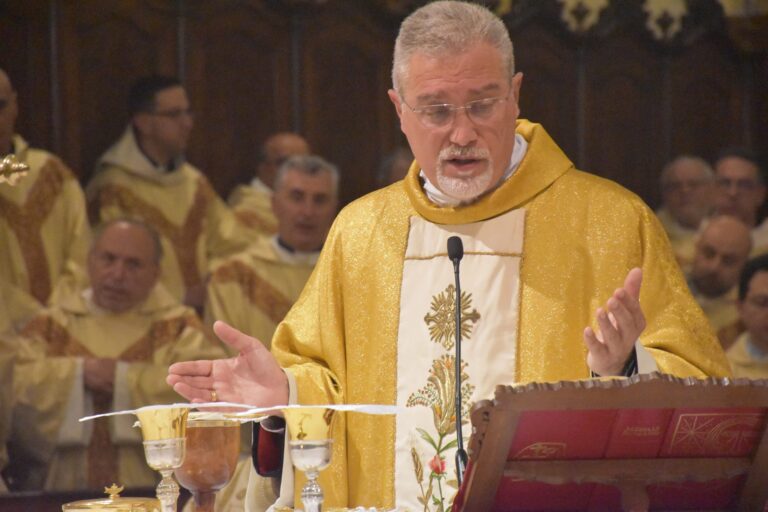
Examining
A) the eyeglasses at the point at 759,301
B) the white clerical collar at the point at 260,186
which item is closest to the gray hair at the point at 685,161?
the eyeglasses at the point at 759,301

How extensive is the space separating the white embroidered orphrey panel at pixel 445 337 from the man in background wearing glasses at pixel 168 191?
4.48m

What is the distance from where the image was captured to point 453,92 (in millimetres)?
3469

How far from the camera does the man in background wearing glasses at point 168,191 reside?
26.2ft

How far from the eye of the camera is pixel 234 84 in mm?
8523

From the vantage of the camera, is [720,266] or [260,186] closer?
[260,186]

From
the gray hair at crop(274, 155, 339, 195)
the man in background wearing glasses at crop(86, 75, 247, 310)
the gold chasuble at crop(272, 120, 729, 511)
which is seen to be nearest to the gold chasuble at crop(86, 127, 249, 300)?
the man in background wearing glasses at crop(86, 75, 247, 310)

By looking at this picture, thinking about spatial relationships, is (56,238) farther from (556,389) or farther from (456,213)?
(556,389)

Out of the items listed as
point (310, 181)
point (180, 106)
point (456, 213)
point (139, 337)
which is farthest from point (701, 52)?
point (456, 213)

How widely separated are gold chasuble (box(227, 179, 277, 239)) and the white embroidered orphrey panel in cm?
466

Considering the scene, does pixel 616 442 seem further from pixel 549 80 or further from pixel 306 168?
pixel 549 80

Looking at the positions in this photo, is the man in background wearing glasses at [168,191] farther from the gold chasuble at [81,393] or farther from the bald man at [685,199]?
the bald man at [685,199]

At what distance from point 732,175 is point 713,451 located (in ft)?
22.9

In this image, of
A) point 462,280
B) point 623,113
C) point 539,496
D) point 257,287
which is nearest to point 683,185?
point 623,113

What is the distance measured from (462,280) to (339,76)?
530cm
